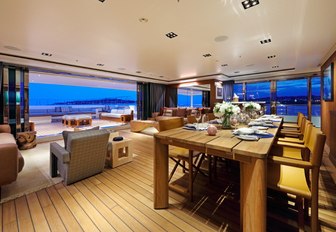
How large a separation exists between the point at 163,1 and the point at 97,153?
2.32m

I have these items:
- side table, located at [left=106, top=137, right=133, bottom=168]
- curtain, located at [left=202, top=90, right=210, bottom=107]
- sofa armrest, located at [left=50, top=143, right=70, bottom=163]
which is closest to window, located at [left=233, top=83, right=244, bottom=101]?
curtain, located at [left=202, top=90, right=210, bottom=107]

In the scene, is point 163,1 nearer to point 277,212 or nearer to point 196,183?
point 196,183

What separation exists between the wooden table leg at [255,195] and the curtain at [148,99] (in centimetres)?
759

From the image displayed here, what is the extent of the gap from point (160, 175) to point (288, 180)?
120 centimetres

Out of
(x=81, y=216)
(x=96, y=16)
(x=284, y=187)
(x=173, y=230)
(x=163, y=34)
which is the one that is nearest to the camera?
(x=284, y=187)

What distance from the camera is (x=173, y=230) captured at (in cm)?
149

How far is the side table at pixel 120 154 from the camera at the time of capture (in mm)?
2936

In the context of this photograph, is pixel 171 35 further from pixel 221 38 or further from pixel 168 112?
pixel 168 112

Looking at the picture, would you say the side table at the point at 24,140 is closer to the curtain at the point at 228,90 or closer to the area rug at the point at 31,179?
the area rug at the point at 31,179

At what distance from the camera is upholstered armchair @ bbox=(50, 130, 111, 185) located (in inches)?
85.7

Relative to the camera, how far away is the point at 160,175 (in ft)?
5.70

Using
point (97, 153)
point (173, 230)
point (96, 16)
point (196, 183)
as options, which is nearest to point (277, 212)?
point (196, 183)

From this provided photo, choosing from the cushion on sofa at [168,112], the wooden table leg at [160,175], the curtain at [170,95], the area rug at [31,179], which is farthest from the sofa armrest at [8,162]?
the curtain at [170,95]

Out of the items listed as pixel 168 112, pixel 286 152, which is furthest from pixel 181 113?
pixel 286 152
